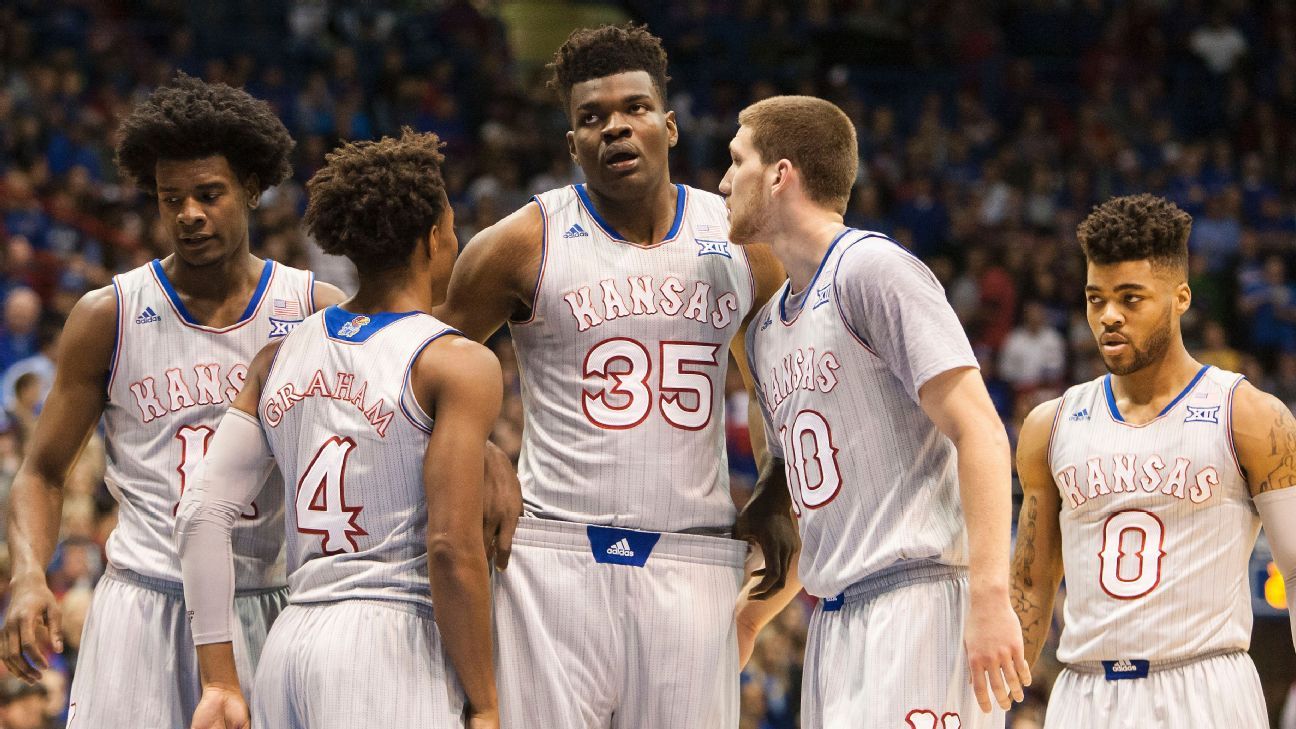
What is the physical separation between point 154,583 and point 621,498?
4.56ft

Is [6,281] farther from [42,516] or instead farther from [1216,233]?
[1216,233]

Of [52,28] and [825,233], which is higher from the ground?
[52,28]

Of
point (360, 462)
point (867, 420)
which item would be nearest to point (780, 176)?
point (867, 420)

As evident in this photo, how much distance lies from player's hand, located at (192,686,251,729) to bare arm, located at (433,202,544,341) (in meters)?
1.27

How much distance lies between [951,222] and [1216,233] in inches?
107

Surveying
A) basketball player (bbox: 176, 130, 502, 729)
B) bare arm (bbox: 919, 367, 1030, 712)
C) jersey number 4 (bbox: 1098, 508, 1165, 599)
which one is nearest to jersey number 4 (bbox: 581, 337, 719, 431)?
basketball player (bbox: 176, 130, 502, 729)

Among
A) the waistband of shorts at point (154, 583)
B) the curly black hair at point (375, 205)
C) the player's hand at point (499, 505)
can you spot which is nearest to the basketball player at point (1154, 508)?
the player's hand at point (499, 505)

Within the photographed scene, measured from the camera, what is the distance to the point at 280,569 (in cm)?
448

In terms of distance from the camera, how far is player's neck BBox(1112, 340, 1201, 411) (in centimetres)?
485

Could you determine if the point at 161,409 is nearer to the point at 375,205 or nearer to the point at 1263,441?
the point at 375,205

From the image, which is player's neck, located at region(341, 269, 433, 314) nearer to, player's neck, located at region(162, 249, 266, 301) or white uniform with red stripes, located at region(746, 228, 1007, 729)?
player's neck, located at region(162, 249, 266, 301)

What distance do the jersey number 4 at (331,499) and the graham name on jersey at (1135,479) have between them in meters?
2.32

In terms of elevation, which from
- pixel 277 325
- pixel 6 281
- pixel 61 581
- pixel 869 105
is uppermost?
pixel 869 105

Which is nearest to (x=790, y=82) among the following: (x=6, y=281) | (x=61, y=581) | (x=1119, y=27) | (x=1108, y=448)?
(x=1119, y=27)
